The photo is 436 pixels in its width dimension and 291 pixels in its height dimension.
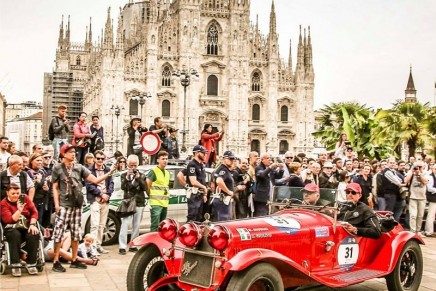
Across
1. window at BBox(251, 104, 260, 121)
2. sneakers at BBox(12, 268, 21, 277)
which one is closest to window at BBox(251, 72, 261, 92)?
window at BBox(251, 104, 260, 121)

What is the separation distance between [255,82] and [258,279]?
171 feet

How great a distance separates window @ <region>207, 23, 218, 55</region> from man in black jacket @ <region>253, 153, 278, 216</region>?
45.3 m

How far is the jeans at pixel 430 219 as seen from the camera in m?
13.6

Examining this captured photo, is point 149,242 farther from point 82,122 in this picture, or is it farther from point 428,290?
point 82,122

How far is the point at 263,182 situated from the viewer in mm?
11148

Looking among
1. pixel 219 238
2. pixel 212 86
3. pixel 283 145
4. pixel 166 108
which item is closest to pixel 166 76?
pixel 166 108

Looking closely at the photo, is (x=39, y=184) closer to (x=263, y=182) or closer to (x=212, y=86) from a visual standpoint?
(x=263, y=182)

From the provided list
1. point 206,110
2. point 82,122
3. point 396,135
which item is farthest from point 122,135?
point 82,122

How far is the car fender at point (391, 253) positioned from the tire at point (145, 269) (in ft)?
8.73

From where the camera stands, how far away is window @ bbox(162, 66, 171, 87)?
5369 centimetres

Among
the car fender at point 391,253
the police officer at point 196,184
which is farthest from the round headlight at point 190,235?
the police officer at point 196,184

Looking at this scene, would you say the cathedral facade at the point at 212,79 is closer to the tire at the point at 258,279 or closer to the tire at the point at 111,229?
the tire at the point at 111,229

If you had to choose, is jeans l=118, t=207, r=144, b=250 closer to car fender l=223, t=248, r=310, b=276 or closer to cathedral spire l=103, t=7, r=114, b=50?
car fender l=223, t=248, r=310, b=276

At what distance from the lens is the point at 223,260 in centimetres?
557
